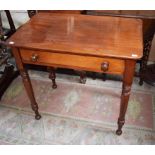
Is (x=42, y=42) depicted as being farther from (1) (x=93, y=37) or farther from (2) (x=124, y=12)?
(2) (x=124, y=12)

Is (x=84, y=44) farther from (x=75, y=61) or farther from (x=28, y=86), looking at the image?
(x=28, y=86)

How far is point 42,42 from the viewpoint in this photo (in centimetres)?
118

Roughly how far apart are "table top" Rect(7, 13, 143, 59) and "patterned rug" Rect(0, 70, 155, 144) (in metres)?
0.72

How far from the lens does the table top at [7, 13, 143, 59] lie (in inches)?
43.0

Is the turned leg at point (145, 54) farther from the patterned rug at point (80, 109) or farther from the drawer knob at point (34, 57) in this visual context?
the drawer knob at point (34, 57)

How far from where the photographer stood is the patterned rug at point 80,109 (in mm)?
1557

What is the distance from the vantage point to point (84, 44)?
3.75 feet

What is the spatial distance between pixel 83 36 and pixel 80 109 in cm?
73

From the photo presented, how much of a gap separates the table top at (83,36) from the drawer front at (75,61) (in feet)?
0.16

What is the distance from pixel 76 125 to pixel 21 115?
0.48m

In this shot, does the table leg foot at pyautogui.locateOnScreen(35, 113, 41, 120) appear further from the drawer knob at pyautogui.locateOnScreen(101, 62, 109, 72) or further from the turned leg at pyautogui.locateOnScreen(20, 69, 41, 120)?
the drawer knob at pyautogui.locateOnScreen(101, 62, 109, 72)

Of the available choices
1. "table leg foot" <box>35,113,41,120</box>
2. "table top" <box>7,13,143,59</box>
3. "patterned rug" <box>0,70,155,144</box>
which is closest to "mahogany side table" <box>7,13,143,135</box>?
"table top" <box>7,13,143,59</box>

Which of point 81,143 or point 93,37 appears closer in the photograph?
point 93,37
